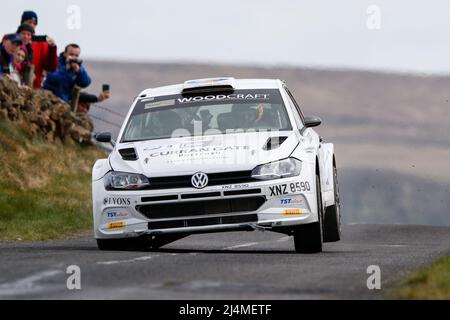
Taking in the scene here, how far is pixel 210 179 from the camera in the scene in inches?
561

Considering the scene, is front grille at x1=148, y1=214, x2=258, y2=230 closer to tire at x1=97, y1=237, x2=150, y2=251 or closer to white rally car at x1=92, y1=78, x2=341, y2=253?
white rally car at x1=92, y1=78, x2=341, y2=253

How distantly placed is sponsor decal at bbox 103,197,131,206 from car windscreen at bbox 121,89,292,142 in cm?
98

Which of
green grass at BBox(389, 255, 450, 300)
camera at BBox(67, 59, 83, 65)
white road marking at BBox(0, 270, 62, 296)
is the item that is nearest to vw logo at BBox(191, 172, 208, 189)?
white road marking at BBox(0, 270, 62, 296)

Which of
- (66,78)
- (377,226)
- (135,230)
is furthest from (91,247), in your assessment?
(66,78)

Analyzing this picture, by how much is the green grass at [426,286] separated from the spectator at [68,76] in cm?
1719

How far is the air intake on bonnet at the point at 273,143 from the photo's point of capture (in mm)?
14617

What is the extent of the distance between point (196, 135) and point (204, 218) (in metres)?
1.23

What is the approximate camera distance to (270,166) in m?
14.3

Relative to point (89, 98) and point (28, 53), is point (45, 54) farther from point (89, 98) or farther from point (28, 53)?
point (89, 98)

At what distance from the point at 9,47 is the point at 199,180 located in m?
11.6

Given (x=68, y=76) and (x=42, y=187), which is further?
(x=68, y=76)

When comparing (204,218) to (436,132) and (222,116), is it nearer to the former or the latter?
(222,116)

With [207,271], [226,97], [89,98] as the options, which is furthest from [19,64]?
[207,271]

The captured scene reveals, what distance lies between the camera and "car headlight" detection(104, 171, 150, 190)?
569 inches
